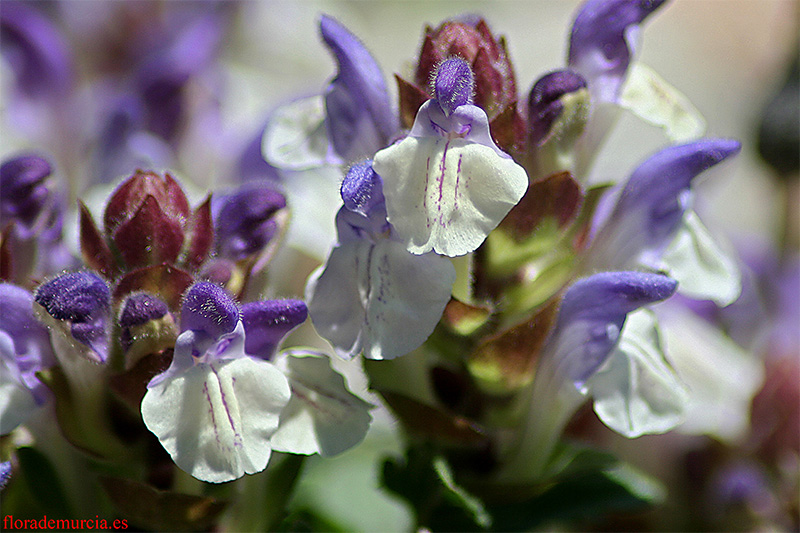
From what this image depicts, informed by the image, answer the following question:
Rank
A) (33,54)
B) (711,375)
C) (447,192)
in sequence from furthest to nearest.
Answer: (33,54)
(711,375)
(447,192)

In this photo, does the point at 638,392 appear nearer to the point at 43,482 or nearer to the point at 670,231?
the point at 670,231

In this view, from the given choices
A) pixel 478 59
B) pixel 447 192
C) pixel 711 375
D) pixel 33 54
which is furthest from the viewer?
pixel 33 54

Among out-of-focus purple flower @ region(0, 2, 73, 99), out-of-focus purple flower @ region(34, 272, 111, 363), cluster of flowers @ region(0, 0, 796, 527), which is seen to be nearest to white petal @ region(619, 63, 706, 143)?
cluster of flowers @ region(0, 0, 796, 527)

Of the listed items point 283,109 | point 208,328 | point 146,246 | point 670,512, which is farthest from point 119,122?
point 670,512

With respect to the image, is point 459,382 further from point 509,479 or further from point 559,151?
point 559,151

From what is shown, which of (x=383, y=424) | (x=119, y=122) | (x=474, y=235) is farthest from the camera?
(x=119, y=122)

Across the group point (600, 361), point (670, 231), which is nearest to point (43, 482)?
point (600, 361)
